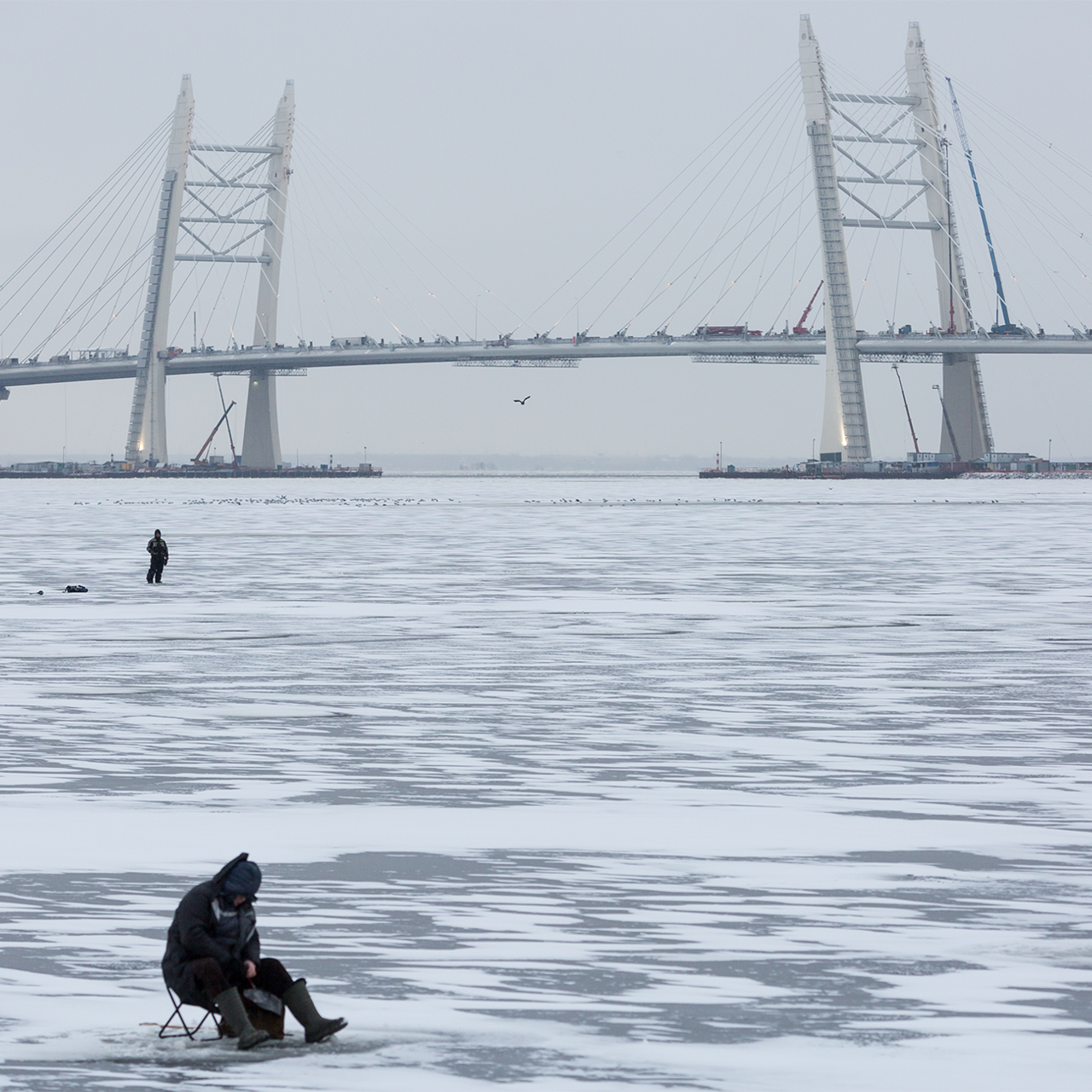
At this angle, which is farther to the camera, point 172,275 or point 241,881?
point 172,275

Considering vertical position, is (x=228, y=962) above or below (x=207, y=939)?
below

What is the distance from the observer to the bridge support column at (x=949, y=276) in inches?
5586

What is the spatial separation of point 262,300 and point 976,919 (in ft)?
477

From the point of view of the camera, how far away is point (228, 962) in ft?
25.2

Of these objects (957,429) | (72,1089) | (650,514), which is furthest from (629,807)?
(957,429)

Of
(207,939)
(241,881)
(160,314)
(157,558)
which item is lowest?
(207,939)

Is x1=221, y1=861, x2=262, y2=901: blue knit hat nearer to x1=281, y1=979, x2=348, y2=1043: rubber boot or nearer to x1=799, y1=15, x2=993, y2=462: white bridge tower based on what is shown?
x1=281, y1=979, x2=348, y2=1043: rubber boot

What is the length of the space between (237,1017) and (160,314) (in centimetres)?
14226

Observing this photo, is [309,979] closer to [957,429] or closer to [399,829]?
[399,829]

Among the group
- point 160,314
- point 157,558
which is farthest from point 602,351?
point 157,558

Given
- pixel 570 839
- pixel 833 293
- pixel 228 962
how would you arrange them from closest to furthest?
pixel 228 962
pixel 570 839
pixel 833 293

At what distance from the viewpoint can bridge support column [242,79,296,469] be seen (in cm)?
14988

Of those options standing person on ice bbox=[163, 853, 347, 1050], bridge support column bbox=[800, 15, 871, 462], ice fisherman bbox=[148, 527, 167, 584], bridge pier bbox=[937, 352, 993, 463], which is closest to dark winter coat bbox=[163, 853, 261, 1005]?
standing person on ice bbox=[163, 853, 347, 1050]

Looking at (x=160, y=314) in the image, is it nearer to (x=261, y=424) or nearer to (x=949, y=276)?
(x=261, y=424)
